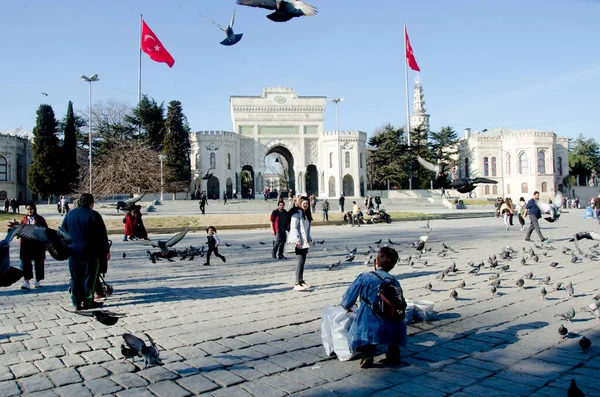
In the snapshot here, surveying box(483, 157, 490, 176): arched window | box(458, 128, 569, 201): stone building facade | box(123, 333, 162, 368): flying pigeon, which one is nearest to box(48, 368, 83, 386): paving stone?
box(123, 333, 162, 368): flying pigeon

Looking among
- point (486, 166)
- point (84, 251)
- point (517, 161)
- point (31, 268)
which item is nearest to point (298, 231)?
point (84, 251)

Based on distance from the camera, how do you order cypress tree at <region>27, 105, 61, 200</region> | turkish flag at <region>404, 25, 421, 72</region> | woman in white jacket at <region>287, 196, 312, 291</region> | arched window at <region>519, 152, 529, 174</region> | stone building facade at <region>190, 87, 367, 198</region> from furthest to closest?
arched window at <region>519, 152, 529, 174</region> → stone building facade at <region>190, 87, 367, 198</region> → turkish flag at <region>404, 25, 421, 72</region> → cypress tree at <region>27, 105, 61, 200</region> → woman in white jacket at <region>287, 196, 312, 291</region>

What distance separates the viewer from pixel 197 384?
11.8 feet

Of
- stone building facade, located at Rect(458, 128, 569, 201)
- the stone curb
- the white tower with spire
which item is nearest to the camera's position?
the stone curb

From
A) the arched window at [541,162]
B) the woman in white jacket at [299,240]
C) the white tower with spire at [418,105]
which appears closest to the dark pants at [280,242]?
the woman in white jacket at [299,240]

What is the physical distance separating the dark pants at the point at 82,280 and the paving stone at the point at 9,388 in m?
2.27

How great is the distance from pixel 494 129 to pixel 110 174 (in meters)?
55.0

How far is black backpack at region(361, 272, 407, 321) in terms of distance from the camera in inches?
152

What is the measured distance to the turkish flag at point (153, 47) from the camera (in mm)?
38000

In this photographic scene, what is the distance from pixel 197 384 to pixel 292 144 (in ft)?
174

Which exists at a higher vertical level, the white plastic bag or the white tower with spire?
the white tower with spire

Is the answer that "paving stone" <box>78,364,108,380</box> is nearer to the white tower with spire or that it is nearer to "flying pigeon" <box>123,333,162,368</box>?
"flying pigeon" <box>123,333,162,368</box>

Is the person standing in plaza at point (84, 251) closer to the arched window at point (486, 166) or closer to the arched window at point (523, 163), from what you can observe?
the arched window at point (523, 163)

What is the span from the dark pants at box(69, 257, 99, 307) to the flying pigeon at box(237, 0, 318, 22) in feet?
16.7
